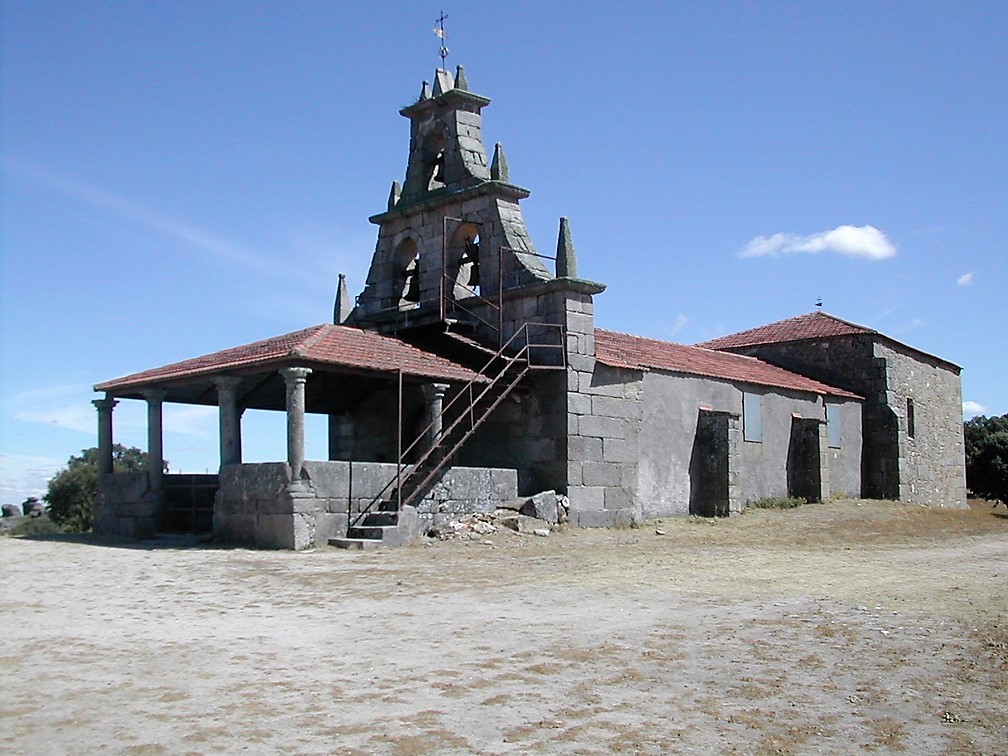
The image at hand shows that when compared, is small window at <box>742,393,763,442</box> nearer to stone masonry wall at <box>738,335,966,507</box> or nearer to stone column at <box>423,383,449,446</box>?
stone masonry wall at <box>738,335,966,507</box>

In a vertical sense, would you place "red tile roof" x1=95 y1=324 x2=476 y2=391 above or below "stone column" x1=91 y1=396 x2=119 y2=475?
above

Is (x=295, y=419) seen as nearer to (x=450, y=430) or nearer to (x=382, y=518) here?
(x=382, y=518)

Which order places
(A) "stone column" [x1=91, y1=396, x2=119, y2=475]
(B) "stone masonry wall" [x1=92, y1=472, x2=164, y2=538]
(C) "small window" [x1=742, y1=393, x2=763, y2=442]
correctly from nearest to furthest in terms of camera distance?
(B) "stone masonry wall" [x1=92, y1=472, x2=164, y2=538], (A) "stone column" [x1=91, y1=396, x2=119, y2=475], (C) "small window" [x1=742, y1=393, x2=763, y2=442]

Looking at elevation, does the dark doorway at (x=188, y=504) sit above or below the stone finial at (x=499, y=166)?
below

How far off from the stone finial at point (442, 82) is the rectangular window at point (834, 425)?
12817mm

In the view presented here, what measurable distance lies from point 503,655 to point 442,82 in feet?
56.1

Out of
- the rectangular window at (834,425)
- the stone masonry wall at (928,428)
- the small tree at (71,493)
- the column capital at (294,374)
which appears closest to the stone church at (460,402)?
the column capital at (294,374)

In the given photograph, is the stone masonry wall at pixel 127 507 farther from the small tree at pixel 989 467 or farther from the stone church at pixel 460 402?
the small tree at pixel 989 467

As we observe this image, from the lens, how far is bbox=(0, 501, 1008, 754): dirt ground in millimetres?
5891

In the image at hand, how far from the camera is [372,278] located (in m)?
23.4

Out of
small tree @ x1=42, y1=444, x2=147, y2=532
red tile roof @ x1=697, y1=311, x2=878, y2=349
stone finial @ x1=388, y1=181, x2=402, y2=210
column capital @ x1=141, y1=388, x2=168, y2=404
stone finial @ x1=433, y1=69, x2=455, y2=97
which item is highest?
stone finial @ x1=433, y1=69, x2=455, y2=97

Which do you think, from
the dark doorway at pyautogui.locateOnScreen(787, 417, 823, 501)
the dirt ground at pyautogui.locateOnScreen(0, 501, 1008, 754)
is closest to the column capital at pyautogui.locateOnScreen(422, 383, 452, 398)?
the dirt ground at pyautogui.locateOnScreen(0, 501, 1008, 754)

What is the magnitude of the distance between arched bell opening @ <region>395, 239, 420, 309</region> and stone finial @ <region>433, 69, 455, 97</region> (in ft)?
11.0

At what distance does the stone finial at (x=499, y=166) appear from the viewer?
20781mm
